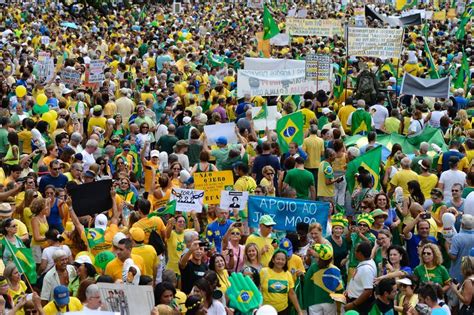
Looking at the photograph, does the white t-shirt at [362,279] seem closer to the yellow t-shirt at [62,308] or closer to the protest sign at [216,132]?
the yellow t-shirt at [62,308]

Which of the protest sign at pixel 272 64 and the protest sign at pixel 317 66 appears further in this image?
the protest sign at pixel 317 66

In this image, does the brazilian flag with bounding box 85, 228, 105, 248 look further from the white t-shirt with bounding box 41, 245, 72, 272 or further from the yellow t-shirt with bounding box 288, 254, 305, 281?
the yellow t-shirt with bounding box 288, 254, 305, 281

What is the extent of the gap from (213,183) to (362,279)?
→ 2.92m

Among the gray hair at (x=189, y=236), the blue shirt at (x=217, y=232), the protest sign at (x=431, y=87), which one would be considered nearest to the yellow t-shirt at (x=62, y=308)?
the gray hair at (x=189, y=236)

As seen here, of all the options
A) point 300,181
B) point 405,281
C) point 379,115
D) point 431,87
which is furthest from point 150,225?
point 431,87

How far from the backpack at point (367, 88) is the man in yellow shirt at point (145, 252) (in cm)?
1072

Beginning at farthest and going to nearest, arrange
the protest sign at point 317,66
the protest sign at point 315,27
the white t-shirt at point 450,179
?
the protest sign at point 315,27 < the protest sign at point 317,66 < the white t-shirt at point 450,179

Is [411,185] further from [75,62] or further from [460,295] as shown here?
[75,62]

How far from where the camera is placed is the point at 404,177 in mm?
13195

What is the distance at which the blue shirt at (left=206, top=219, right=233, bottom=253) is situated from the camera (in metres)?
11.1

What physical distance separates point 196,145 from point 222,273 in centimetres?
553

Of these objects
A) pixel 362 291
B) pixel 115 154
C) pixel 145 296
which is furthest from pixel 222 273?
pixel 115 154

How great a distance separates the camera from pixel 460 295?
31.2 feet

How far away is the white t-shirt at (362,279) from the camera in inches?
383
